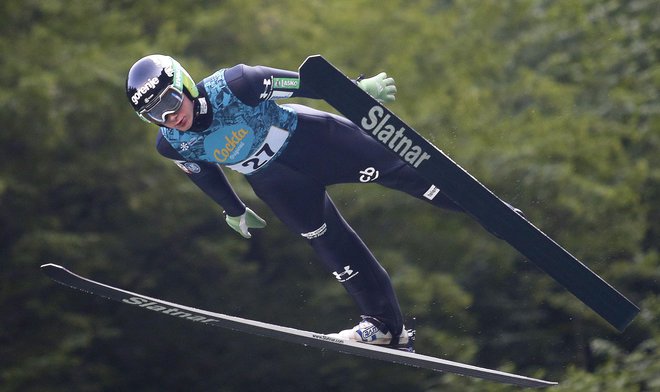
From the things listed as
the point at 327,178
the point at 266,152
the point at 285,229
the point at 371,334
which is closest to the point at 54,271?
the point at 266,152

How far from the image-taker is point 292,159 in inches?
234

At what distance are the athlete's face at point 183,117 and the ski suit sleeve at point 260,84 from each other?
24cm

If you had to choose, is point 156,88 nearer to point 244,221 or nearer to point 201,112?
point 201,112

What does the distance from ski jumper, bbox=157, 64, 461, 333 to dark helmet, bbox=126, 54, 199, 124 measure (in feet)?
0.40

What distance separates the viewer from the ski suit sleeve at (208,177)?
5.88 m

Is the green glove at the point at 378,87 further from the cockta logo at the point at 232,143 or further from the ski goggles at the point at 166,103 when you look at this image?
the ski goggles at the point at 166,103

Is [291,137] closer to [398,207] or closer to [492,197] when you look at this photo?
[492,197]

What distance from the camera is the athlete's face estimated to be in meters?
5.52

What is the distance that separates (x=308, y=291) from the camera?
13055mm

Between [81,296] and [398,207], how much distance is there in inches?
157

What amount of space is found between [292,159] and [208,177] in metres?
0.47

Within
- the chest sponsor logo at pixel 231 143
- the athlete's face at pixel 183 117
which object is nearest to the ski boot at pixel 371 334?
the chest sponsor logo at pixel 231 143

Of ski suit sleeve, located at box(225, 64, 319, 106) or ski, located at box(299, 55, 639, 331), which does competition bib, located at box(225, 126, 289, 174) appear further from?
ski, located at box(299, 55, 639, 331)

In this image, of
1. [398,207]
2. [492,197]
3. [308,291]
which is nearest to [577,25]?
[398,207]
